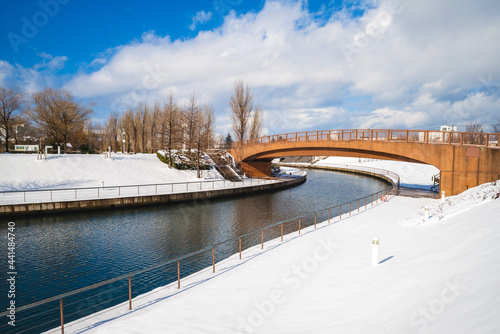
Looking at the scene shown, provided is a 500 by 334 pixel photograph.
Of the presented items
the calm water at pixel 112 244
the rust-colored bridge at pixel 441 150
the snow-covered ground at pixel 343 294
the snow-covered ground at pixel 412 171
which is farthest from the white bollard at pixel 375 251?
the snow-covered ground at pixel 412 171

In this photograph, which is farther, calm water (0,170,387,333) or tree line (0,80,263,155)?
tree line (0,80,263,155)

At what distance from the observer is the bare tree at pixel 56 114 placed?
1694 inches

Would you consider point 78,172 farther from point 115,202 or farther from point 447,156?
point 447,156

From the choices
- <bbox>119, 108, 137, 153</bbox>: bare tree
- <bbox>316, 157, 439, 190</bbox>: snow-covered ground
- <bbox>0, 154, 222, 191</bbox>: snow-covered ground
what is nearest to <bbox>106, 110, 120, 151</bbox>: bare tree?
<bbox>119, 108, 137, 153</bbox>: bare tree

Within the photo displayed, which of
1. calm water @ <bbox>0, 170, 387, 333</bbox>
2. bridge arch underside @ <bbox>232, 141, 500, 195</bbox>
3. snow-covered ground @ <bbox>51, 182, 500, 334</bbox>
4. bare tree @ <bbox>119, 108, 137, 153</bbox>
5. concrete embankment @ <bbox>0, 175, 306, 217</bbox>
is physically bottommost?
calm water @ <bbox>0, 170, 387, 333</bbox>

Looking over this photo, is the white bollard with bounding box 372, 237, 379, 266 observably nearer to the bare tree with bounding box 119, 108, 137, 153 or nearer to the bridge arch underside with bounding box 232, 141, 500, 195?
the bridge arch underside with bounding box 232, 141, 500, 195

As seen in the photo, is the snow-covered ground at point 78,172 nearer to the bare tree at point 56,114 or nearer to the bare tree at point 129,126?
the bare tree at point 56,114

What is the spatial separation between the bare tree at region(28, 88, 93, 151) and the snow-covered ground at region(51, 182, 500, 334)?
43265mm

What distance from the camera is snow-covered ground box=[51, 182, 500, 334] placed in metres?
4.93

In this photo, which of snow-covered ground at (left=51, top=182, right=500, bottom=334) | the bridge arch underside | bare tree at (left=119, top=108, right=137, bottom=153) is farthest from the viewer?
bare tree at (left=119, top=108, right=137, bottom=153)

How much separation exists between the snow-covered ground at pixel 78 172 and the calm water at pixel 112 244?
8386 mm

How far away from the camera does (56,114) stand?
4331cm

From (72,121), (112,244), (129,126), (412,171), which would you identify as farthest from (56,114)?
(412,171)

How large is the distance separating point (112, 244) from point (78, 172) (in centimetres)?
1934
